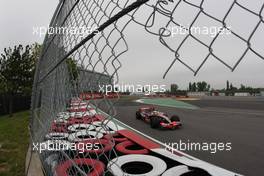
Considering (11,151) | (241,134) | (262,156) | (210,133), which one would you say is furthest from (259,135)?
(11,151)

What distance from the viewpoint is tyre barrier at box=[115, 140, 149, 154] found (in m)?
3.99

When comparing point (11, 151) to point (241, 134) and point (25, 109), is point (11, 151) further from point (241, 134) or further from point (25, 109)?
point (25, 109)

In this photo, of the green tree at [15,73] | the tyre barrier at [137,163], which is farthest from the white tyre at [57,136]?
the green tree at [15,73]

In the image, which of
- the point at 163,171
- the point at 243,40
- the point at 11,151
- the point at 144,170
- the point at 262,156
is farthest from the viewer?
the point at 11,151

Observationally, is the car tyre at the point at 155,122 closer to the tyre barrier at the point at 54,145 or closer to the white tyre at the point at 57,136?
the tyre barrier at the point at 54,145

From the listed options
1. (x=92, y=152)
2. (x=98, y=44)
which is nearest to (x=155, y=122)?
(x=92, y=152)

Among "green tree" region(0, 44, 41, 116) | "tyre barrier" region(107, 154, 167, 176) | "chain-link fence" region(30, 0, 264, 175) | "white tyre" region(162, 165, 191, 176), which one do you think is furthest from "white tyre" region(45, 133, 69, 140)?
"green tree" region(0, 44, 41, 116)

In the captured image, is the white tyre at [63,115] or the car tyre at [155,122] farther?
the car tyre at [155,122]

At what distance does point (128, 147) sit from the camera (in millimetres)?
4414

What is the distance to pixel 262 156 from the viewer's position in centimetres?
510

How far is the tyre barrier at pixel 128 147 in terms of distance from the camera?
13.1 feet

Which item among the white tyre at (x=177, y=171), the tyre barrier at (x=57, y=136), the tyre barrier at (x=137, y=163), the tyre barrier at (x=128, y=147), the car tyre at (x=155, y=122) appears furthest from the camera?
the car tyre at (x=155, y=122)

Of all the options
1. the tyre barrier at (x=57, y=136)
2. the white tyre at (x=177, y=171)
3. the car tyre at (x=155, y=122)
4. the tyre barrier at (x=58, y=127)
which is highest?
the tyre barrier at (x=58, y=127)

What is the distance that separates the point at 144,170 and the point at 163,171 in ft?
1.37
